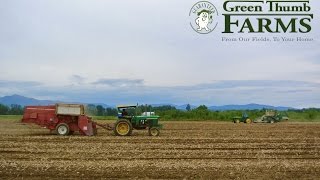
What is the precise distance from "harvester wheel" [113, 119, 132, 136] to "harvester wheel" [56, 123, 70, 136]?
2.51 m

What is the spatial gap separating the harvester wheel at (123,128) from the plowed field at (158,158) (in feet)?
9.77

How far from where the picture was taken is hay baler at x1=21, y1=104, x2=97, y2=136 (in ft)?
83.3

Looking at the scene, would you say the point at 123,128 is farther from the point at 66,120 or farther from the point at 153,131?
the point at 66,120

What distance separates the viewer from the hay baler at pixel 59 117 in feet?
83.3

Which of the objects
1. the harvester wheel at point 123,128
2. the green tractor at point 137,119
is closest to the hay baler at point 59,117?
the harvester wheel at point 123,128

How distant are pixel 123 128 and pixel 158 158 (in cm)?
964

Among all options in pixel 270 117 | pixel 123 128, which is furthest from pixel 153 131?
pixel 270 117

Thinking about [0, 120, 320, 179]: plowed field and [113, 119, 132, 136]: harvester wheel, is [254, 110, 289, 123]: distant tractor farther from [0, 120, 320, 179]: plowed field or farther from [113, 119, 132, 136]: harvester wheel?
[0, 120, 320, 179]: plowed field

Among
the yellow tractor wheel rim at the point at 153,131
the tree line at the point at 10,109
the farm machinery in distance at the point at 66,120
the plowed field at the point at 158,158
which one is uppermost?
the tree line at the point at 10,109

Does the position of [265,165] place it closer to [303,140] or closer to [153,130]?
[303,140]

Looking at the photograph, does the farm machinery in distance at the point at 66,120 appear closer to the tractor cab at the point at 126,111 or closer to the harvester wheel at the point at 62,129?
the harvester wheel at the point at 62,129

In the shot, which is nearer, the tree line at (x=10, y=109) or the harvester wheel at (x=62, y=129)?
the harvester wheel at (x=62, y=129)

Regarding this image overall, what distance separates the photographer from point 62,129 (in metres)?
25.4

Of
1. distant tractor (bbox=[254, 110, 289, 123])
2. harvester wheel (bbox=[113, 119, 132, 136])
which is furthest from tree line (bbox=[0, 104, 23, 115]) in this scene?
harvester wheel (bbox=[113, 119, 132, 136])
